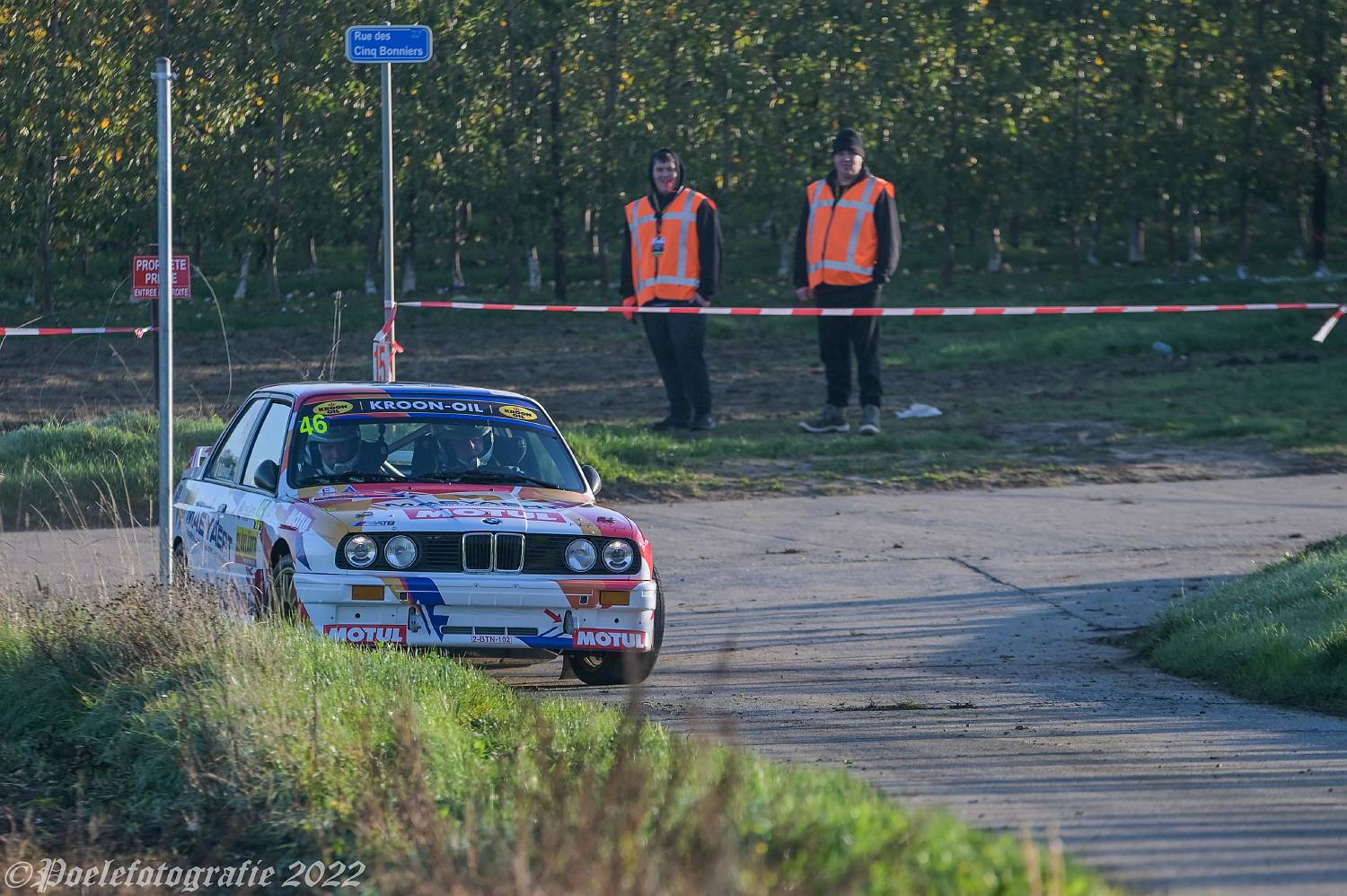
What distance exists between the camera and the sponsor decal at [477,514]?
8133mm

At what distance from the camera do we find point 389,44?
42.5 ft

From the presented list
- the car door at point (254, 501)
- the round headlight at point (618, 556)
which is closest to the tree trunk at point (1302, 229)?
the car door at point (254, 501)

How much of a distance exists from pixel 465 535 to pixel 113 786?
7.45 ft

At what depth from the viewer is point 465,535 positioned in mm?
8062

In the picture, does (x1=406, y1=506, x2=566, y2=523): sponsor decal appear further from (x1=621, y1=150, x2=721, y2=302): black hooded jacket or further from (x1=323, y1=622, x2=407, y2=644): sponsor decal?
(x1=621, y1=150, x2=721, y2=302): black hooded jacket

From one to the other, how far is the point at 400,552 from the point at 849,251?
371 inches

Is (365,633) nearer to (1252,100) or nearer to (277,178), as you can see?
(277,178)

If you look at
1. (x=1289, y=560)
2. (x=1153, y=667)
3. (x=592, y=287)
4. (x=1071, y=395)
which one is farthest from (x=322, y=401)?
(x=592, y=287)

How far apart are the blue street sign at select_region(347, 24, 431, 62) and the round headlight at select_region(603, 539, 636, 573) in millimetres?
5741

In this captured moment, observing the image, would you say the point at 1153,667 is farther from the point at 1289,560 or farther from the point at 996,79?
the point at 996,79

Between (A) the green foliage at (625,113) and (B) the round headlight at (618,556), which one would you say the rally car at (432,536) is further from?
(A) the green foliage at (625,113)

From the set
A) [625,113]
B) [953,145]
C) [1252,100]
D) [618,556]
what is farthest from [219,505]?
[1252,100]

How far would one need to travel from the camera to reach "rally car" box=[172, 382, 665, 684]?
26.1 ft

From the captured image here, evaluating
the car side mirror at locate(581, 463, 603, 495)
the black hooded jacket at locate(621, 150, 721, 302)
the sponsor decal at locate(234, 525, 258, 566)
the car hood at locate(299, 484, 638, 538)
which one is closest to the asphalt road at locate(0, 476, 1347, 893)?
the sponsor decal at locate(234, 525, 258, 566)
